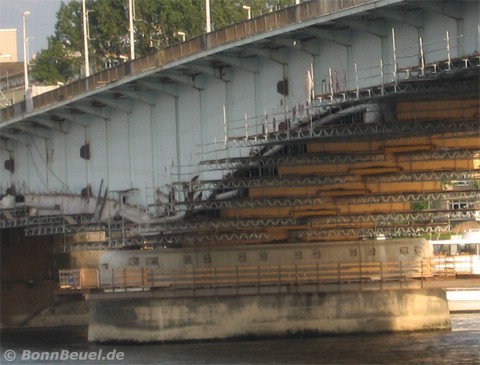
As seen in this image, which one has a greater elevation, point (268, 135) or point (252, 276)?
point (268, 135)

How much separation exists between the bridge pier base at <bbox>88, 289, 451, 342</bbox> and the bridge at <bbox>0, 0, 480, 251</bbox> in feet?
9.33

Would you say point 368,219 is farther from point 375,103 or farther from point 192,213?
point 375,103

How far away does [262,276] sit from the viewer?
79062 mm

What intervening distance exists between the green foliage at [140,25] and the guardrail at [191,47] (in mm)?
49177

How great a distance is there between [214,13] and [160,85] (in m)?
65.5

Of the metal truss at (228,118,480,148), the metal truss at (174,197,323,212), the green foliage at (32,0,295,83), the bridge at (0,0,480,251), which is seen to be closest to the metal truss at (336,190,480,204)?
the bridge at (0,0,480,251)

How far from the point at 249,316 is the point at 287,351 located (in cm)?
624

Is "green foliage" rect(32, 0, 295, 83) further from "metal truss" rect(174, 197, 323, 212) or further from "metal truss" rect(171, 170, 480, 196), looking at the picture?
"metal truss" rect(171, 170, 480, 196)

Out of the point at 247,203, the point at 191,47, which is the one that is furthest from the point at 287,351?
the point at 191,47

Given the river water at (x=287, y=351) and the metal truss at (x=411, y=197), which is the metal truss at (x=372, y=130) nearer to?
the river water at (x=287, y=351)

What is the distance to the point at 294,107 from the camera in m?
68.6

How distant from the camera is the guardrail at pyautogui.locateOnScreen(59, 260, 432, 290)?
7862 centimetres

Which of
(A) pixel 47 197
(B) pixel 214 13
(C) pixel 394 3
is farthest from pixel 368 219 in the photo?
(B) pixel 214 13

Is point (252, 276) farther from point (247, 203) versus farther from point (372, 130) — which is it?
point (372, 130)
